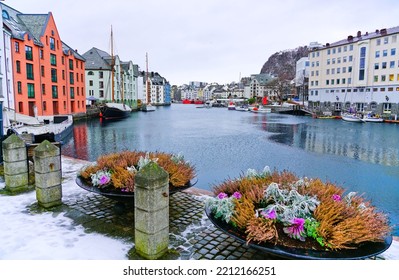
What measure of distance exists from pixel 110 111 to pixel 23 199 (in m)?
55.6

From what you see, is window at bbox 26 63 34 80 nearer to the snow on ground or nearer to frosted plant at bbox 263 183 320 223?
the snow on ground

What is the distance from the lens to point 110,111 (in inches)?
2408

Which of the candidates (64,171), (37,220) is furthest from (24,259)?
(64,171)

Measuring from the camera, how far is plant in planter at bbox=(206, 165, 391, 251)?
418 centimetres

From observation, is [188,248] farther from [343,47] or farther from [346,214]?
[343,47]

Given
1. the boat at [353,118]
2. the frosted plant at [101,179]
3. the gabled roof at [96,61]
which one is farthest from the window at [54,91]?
the boat at [353,118]

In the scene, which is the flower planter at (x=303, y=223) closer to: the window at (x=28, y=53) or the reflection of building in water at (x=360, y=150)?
the reflection of building in water at (x=360, y=150)

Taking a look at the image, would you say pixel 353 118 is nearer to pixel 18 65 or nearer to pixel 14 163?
pixel 18 65

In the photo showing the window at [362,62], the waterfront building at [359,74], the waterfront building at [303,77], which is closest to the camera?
the waterfront building at [359,74]

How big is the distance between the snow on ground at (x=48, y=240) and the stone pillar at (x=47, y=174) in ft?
1.37

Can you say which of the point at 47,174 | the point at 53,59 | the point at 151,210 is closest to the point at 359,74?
the point at 53,59

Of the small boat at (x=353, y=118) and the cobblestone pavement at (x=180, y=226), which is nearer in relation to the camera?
the cobblestone pavement at (x=180, y=226)

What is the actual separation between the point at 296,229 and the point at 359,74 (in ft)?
240

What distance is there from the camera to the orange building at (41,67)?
1494 inches
